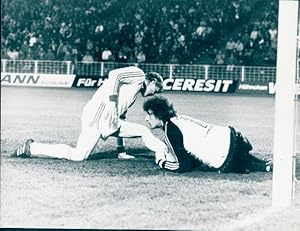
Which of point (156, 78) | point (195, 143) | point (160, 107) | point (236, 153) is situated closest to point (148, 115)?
point (160, 107)

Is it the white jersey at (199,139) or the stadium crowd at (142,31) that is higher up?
the stadium crowd at (142,31)

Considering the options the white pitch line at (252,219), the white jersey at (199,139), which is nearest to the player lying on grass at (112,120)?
the white jersey at (199,139)

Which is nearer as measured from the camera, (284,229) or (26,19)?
(284,229)

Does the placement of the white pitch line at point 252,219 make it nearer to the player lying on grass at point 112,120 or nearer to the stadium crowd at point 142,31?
the player lying on grass at point 112,120

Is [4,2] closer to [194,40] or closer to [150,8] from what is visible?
[150,8]

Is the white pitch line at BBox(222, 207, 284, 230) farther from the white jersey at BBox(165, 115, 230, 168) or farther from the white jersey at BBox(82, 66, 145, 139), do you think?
the white jersey at BBox(82, 66, 145, 139)

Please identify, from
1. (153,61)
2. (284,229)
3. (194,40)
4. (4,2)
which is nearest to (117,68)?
(153,61)

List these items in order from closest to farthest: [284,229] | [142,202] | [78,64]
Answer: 1. [284,229]
2. [142,202]
3. [78,64]

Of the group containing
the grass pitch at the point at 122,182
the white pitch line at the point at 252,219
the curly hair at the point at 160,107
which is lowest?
the white pitch line at the point at 252,219
